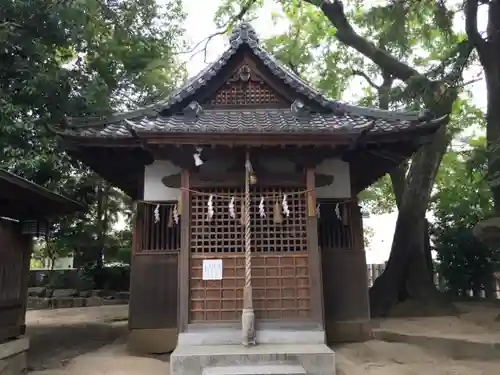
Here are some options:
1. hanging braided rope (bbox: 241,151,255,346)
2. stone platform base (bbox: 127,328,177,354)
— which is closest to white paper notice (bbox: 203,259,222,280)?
hanging braided rope (bbox: 241,151,255,346)

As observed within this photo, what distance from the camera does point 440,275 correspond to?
18438 millimetres

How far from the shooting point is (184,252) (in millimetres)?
7980

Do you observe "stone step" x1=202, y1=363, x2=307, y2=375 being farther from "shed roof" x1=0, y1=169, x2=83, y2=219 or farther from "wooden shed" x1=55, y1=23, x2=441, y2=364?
"shed roof" x1=0, y1=169, x2=83, y2=219

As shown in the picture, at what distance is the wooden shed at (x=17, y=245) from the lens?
7148 mm

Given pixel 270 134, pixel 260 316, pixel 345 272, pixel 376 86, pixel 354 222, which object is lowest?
pixel 260 316

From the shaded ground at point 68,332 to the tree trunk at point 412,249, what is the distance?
8.14m

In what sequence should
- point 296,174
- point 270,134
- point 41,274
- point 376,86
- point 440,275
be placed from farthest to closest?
point 41,274
point 376,86
point 440,275
point 296,174
point 270,134

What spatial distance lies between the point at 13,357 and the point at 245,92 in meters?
6.88

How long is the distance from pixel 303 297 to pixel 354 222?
2.56 metres

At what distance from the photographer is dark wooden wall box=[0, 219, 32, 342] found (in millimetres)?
7613

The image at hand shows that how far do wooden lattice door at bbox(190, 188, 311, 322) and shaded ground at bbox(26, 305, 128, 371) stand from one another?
121 inches

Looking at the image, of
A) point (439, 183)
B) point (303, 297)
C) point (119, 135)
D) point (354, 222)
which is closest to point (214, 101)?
point (119, 135)

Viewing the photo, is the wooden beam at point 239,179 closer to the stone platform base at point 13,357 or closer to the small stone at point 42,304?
the stone platform base at point 13,357

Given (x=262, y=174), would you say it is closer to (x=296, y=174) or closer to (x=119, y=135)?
(x=296, y=174)
